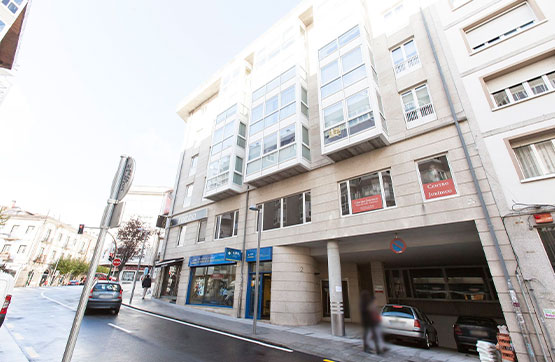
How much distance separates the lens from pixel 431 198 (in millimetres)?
11609

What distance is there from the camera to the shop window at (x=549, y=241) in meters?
8.86

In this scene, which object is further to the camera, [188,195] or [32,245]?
Answer: [32,245]

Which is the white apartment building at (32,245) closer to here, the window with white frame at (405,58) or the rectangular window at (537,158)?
the window with white frame at (405,58)

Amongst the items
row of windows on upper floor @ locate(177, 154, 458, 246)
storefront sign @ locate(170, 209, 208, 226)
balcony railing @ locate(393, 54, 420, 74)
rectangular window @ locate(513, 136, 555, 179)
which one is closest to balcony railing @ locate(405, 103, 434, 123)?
row of windows on upper floor @ locate(177, 154, 458, 246)

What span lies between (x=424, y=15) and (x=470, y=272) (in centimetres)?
1499

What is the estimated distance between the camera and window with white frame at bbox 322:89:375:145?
45.3ft

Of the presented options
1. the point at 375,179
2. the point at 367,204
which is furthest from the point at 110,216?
the point at 375,179

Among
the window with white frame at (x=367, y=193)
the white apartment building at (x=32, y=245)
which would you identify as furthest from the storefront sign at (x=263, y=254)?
the white apartment building at (x=32, y=245)

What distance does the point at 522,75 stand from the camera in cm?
1134

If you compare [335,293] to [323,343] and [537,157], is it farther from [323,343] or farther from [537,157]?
[537,157]

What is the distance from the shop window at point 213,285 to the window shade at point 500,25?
61.0 ft

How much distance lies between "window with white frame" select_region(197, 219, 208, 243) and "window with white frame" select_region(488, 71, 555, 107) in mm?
20141

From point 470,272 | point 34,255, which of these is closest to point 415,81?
point 470,272

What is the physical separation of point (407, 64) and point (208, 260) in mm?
17763
